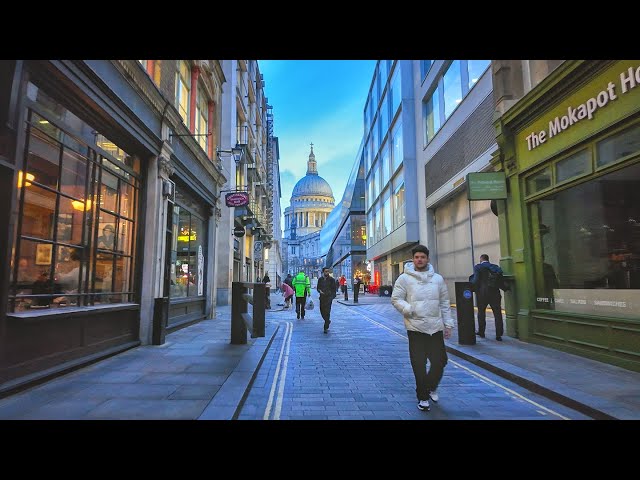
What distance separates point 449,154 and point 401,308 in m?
14.6

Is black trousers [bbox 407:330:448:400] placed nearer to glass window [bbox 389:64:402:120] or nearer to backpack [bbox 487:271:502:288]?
backpack [bbox 487:271:502:288]

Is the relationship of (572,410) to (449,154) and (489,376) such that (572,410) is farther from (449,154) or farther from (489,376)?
(449,154)

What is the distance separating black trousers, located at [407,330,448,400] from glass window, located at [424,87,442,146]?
54.0 ft

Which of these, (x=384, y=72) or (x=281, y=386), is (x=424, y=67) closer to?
(x=384, y=72)

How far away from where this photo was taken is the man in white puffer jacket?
4.76 m

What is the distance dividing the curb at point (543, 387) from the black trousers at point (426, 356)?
1488 millimetres

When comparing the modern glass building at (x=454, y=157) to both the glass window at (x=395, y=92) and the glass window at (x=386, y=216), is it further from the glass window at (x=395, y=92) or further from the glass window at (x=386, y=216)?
the glass window at (x=386, y=216)

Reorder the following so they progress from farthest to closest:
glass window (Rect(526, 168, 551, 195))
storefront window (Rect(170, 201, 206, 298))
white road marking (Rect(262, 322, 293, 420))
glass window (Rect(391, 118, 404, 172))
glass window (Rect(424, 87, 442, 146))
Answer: glass window (Rect(391, 118, 404, 172))
glass window (Rect(424, 87, 442, 146))
storefront window (Rect(170, 201, 206, 298))
glass window (Rect(526, 168, 551, 195))
white road marking (Rect(262, 322, 293, 420))

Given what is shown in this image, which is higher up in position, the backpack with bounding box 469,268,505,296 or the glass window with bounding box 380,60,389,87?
the glass window with bounding box 380,60,389,87

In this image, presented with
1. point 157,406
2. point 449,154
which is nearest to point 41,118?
point 157,406

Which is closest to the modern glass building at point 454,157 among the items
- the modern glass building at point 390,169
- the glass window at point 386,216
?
the modern glass building at point 390,169

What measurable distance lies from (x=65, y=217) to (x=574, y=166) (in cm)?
855

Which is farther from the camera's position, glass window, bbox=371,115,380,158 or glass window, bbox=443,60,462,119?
glass window, bbox=371,115,380,158

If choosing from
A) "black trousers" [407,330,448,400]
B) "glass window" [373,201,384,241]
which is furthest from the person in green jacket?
"glass window" [373,201,384,241]
